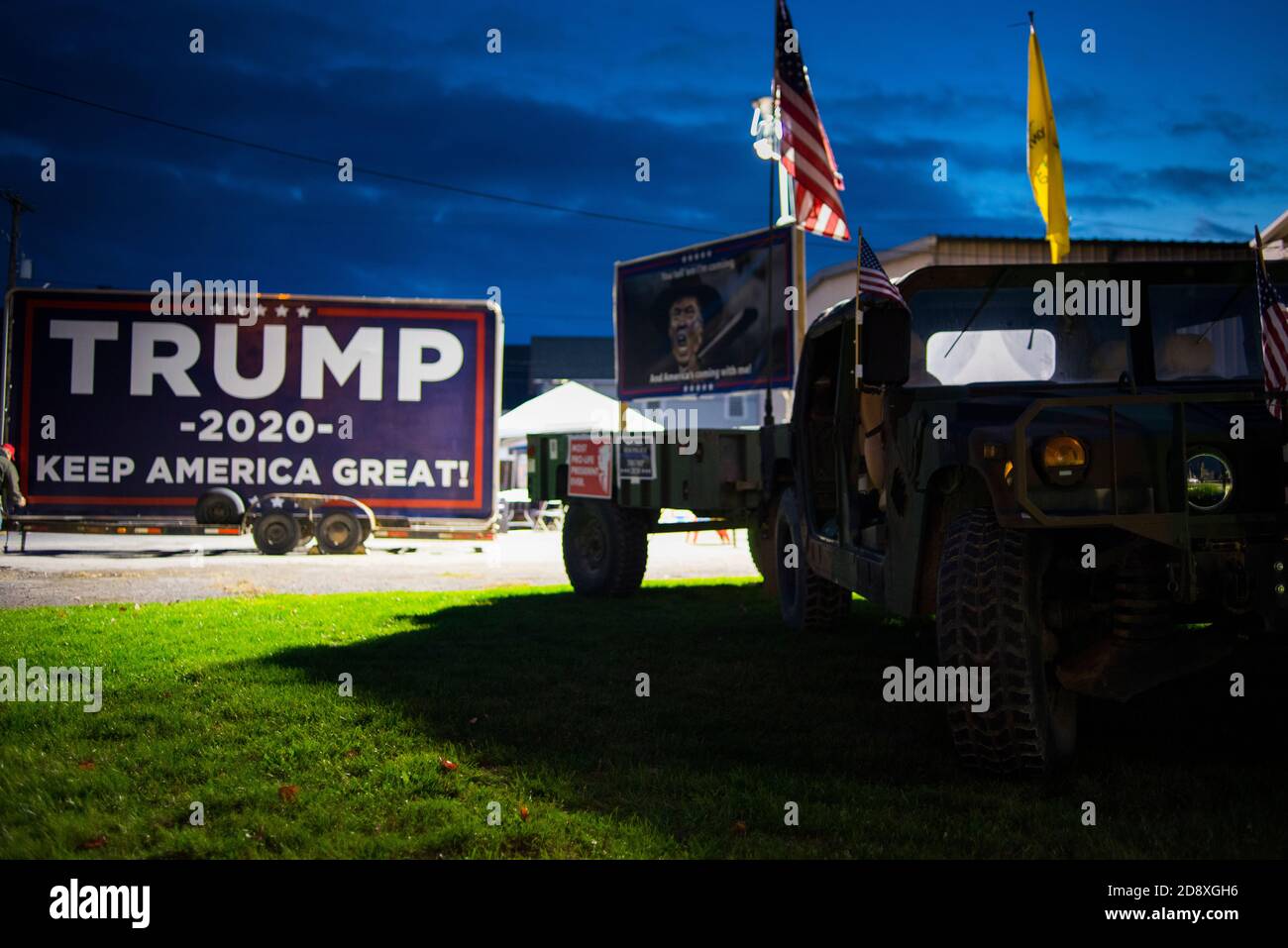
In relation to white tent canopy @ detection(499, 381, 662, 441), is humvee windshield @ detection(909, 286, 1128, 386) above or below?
below

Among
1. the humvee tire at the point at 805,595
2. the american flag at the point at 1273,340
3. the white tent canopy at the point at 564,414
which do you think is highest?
the white tent canopy at the point at 564,414

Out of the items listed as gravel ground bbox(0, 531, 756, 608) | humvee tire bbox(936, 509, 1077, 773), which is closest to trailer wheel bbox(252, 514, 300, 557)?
gravel ground bbox(0, 531, 756, 608)

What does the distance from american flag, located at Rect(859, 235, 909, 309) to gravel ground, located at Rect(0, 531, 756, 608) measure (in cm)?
817

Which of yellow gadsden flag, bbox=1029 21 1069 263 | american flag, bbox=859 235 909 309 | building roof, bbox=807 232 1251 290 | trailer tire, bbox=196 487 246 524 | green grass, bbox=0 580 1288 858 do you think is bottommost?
green grass, bbox=0 580 1288 858

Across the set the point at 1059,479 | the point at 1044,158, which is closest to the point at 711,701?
the point at 1059,479

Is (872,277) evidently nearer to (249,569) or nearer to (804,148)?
(804,148)

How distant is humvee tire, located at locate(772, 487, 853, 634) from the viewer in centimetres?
831

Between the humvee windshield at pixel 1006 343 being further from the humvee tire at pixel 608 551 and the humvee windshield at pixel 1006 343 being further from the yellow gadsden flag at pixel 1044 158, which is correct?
the yellow gadsden flag at pixel 1044 158

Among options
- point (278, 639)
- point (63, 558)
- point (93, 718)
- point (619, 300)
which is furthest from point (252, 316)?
point (93, 718)

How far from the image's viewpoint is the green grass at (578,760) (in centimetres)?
377

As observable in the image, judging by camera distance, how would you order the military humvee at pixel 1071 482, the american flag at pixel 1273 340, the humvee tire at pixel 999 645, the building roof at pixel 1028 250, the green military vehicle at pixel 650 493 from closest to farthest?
1. the military humvee at pixel 1071 482
2. the humvee tire at pixel 999 645
3. the american flag at pixel 1273 340
4. the green military vehicle at pixel 650 493
5. the building roof at pixel 1028 250

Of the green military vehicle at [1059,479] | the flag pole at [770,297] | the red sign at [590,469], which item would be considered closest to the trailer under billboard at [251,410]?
the flag pole at [770,297]

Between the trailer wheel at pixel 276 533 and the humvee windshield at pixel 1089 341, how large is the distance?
13.3 m

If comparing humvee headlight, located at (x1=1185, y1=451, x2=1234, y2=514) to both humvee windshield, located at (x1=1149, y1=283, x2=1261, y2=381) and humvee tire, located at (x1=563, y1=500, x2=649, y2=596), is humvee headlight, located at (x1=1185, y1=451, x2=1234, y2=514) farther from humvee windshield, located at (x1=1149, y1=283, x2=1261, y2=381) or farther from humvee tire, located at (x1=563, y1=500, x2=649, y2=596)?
humvee tire, located at (x1=563, y1=500, x2=649, y2=596)
